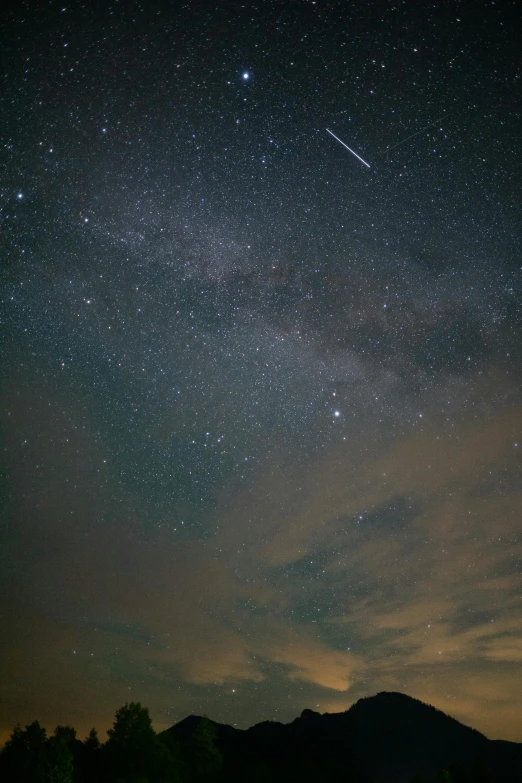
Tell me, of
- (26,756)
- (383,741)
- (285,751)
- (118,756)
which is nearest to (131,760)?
(118,756)

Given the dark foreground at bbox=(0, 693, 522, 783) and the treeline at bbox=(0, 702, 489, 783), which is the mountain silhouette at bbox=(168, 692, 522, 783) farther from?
the treeline at bbox=(0, 702, 489, 783)

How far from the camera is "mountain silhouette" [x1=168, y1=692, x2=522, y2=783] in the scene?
108 meters

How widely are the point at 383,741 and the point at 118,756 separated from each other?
128m

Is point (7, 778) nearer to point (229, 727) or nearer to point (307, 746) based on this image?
point (307, 746)

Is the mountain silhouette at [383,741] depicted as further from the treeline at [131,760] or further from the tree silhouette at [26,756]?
the tree silhouette at [26,756]

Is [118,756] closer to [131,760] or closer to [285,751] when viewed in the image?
[131,760]

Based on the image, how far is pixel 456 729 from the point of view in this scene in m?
127

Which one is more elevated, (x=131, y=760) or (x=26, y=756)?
(x=131, y=760)

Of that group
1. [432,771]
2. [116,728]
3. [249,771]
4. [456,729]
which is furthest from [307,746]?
[116,728]

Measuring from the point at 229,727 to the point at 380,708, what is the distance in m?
46.8

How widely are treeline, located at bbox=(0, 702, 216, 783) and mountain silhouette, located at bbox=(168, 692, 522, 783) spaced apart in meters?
76.6

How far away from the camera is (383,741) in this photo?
126188 mm

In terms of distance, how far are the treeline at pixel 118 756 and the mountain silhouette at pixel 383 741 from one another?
7656 cm

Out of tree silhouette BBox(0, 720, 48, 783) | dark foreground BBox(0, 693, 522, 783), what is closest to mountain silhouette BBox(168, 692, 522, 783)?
dark foreground BBox(0, 693, 522, 783)
